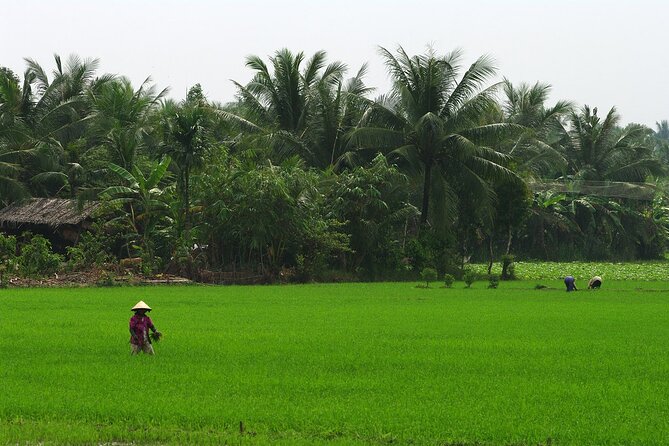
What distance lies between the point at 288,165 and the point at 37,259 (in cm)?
731

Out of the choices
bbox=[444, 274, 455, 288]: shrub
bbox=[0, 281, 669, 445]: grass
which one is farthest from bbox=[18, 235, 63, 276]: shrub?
bbox=[444, 274, 455, 288]: shrub

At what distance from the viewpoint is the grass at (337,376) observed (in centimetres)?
668

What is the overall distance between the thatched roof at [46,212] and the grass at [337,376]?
908 centimetres

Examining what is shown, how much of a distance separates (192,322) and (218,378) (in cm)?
509

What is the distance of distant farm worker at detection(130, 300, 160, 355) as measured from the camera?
31.7 feet

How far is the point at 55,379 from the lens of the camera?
862 cm

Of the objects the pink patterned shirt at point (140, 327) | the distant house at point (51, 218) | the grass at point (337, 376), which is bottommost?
the grass at point (337, 376)

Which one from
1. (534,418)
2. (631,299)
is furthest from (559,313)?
(534,418)

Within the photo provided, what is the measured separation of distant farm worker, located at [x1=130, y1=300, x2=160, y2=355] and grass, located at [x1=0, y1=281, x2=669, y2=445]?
254 mm

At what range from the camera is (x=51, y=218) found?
83.7 ft

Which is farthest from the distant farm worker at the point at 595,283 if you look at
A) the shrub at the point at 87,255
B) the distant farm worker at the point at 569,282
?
the shrub at the point at 87,255

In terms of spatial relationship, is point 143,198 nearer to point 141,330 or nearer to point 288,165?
point 288,165

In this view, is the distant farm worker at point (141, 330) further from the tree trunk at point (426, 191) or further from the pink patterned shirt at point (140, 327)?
the tree trunk at point (426, 191)

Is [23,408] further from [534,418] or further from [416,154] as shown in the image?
[416,154]
